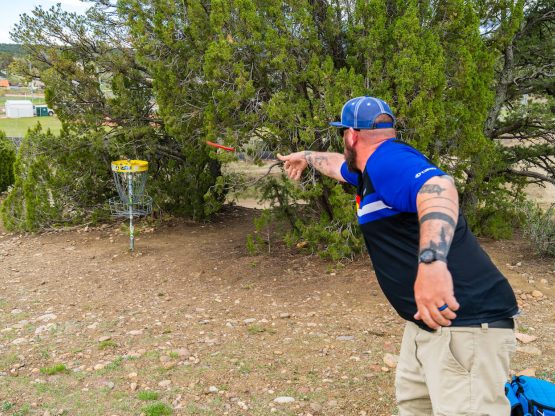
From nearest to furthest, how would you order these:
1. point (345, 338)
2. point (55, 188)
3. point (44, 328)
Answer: point (345, 338) → point (44, 328) → point (55, 188)

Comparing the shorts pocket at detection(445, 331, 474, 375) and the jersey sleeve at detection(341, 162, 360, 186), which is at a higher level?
the jersey sleeve at detection(341, 162, 360, 186)

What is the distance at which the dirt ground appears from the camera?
3.66 m

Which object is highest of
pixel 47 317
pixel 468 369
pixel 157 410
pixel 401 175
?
pixel 401 175

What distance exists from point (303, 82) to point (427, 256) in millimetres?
4427

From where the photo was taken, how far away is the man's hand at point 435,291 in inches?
70.2

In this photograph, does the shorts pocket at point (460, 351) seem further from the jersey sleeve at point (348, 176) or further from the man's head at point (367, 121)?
the jersey sleeve at point (348, 176)

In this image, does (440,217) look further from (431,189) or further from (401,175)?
(401,175)

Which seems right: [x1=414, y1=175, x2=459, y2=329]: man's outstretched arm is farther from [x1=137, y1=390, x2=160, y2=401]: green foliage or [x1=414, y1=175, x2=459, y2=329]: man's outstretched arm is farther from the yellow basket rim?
the yellow basket rim

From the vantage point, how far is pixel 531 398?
2.58 metres

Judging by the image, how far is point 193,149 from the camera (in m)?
8.41

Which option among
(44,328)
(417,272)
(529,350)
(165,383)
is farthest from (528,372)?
(44,328)

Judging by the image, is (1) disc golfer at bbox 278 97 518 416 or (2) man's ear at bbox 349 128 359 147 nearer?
(1) disc golfer at bbox 278 97 518 416

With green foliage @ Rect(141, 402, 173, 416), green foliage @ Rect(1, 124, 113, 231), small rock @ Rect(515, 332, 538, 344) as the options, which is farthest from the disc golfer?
green foliage @ Rect(1, 124, 113, 231)

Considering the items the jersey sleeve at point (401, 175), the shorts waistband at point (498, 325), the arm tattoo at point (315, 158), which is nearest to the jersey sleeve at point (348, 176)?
the arm tattoo at point (315, 158)
